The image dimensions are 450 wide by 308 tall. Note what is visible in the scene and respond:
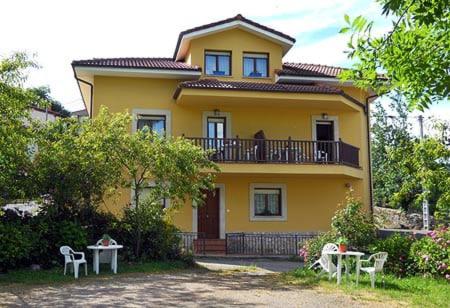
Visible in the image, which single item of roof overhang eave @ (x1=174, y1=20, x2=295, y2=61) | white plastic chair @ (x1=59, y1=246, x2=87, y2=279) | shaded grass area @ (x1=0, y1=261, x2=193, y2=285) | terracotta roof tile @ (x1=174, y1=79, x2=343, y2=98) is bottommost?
shaded grass area @ (x1=0, y1=261, x2=193, y2=285)

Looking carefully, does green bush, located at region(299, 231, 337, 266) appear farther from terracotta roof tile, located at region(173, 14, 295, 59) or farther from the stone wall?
the stone wall

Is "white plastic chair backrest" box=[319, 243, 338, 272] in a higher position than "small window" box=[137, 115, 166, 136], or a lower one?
lower

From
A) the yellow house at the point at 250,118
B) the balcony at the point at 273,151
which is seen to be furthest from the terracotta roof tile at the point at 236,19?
the balcony at the point at 273,151

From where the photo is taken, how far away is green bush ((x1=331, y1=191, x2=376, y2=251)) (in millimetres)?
13914

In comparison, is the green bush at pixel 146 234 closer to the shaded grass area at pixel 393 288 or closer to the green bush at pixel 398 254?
the shaded grass area at pixel 393 288

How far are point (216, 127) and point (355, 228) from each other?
8.83 meters

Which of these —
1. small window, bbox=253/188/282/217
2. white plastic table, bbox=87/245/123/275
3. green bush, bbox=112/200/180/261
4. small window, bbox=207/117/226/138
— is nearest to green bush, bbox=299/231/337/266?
green bush, bbox=112/200/180/261

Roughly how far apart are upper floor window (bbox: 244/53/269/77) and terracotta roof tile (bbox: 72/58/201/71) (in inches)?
93.7

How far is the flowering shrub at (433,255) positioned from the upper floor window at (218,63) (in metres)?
11.8

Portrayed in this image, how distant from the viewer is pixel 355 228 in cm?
1400

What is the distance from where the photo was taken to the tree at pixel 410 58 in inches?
212

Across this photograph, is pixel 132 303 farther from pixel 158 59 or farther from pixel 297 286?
pixel 158 59

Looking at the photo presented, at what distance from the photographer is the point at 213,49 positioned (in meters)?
21.7

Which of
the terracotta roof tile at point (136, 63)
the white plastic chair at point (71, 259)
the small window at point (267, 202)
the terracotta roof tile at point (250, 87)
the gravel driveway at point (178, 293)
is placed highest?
the terracotta roof tile at point (136, 63)
